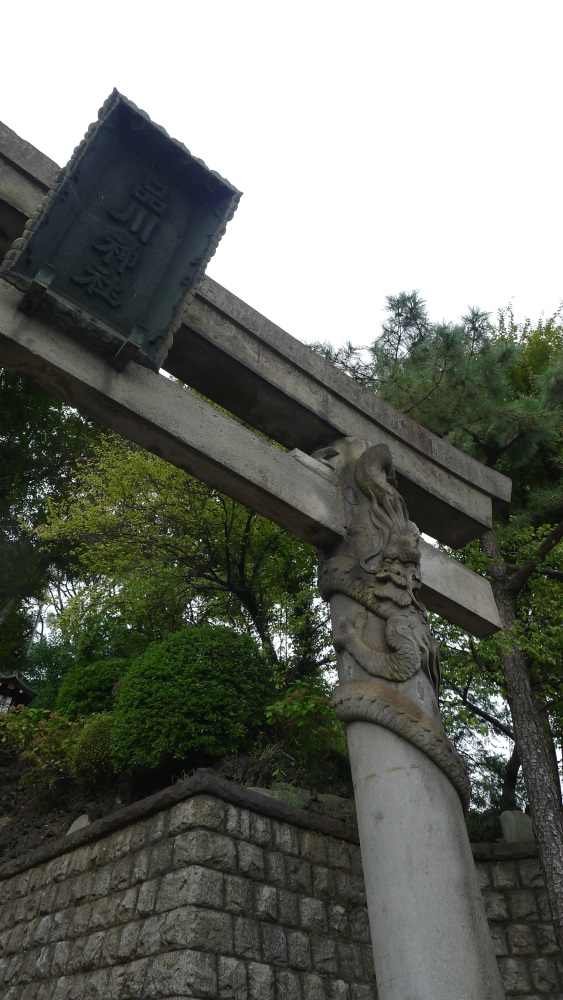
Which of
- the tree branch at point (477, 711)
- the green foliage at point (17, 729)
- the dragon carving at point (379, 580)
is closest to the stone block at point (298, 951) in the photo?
the dragon carving at point (379, 580)

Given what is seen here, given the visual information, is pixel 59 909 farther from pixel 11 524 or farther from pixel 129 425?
pixel 11 524

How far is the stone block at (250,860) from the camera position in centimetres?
553

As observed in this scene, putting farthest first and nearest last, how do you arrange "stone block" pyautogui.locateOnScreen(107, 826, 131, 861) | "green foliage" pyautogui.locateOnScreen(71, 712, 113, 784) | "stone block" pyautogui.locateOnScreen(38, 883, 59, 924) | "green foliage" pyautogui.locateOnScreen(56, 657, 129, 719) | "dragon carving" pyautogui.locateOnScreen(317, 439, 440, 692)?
1. "green foliage" pyautogui.locateOnScreen(56, 657, 129, 719)
2. "green foliage" pyautogui.locateOnScreen(71, 712, 113, 784)
3. "stone block" pyautogui.locateOnScreen(38, 883, 59, 924)
4. "stone block" pyautogui.locateOnScreen(107, 826, 131, 861)
5. "dragon carving" pyautogui.locateOnScreen(317, 439, 440, 692)

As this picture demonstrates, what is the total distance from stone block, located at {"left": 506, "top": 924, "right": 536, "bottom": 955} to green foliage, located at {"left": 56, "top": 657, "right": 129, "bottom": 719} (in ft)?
16.7

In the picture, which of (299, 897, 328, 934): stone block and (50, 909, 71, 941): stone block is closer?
(299, 897, 328, 934): stone block

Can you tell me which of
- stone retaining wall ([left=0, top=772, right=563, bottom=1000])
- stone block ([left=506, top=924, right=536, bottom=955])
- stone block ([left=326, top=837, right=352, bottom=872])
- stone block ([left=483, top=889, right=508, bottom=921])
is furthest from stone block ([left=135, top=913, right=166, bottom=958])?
stone block ([left=506, top=924, right=536, bottom=955])

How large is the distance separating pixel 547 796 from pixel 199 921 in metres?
3.35

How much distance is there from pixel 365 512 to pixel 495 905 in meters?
4.29

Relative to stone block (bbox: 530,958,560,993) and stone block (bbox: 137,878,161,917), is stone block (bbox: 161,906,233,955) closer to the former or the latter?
stone block (bbox: 137,878,161,917)

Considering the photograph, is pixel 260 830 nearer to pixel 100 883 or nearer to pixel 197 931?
pixel 197 931

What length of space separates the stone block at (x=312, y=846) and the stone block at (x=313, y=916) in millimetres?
310

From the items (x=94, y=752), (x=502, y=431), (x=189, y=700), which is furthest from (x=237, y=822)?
(x=502, y=431)

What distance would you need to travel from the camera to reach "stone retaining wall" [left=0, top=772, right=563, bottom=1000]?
504 cm

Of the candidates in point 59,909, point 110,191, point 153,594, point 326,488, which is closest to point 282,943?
point 59,909
